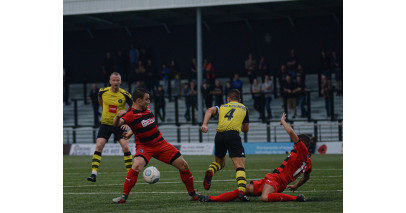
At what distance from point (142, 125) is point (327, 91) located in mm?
17854

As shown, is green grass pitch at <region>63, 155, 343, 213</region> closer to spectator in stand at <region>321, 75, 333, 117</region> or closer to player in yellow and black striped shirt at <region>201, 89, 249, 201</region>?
player in yellow and black striped shirt at <region>201, 89, 249, 201</region>

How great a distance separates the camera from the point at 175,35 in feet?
123

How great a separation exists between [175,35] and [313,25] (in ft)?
25.4

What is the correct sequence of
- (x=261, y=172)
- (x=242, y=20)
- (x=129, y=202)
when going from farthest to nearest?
(x=242, y=20)
(x=261, y=172)
(x=129, y=202)

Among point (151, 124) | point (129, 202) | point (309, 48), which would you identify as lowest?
point (129, 202)

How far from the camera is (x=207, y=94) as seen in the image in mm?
28109

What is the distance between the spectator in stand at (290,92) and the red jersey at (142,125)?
17537mm

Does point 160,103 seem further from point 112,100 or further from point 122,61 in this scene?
point 112,100

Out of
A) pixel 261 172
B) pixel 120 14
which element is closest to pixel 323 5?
pixel 120 14

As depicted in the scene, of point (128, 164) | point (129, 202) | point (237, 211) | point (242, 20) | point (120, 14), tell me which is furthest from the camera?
point (242, 20)

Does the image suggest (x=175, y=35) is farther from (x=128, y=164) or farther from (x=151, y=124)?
(x=151, y=124)

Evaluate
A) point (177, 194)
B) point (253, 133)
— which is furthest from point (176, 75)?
point (177, 194)

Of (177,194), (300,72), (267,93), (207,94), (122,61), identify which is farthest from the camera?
(122,61)

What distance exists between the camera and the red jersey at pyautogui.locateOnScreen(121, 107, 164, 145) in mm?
9992
